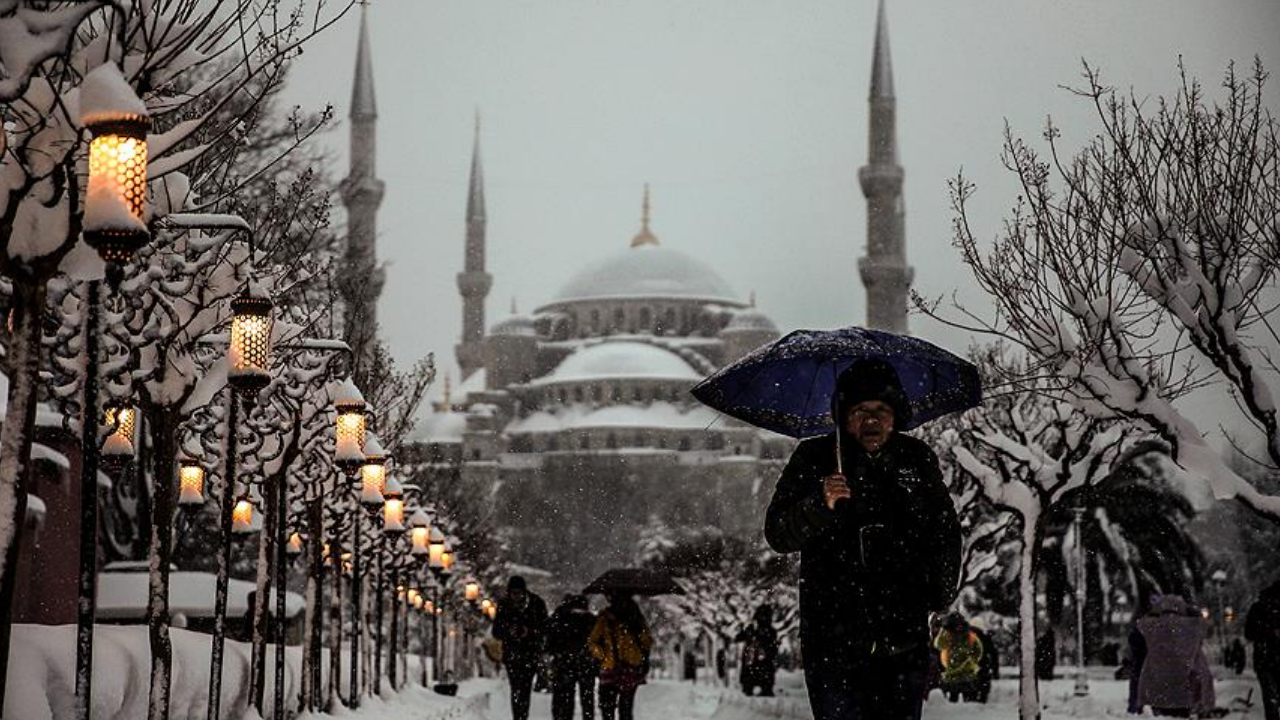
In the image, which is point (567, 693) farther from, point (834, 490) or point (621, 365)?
point (621, 365)

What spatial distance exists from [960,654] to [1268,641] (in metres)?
8.76

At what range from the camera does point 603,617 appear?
1336 cm

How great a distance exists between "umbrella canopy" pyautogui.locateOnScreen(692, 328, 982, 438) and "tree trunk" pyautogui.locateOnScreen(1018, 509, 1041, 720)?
8246 millimetres

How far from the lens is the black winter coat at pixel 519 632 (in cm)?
1509

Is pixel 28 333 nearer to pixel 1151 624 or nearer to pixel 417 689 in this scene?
pixel 1151 624

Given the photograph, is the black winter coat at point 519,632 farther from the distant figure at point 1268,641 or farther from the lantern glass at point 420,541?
the lantern glass at point 420,541

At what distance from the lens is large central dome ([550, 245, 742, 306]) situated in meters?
138

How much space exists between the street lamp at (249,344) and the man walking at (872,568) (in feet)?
16.5

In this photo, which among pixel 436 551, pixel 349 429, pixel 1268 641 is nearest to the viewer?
pixel 1268 641

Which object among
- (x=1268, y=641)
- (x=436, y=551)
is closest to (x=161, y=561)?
(x=1268, y=641)

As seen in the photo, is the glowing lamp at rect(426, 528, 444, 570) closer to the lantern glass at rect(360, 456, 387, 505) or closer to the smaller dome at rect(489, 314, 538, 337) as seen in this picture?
the lantern glass at rect(360, 456, 387, 505)

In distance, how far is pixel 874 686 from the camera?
20.0 ft

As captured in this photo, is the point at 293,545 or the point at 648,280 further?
the point at 648,280

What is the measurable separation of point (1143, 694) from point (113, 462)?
8.15m
